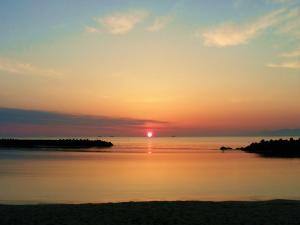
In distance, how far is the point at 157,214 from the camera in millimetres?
14625

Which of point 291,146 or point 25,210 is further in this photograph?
point 291,146

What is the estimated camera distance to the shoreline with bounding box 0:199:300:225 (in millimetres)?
13562

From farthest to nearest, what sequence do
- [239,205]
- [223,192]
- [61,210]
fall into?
[223,192], [239,205], [61,210]

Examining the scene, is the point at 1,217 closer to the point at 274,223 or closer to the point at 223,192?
the point at 274,223

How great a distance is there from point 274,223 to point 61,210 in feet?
24.5

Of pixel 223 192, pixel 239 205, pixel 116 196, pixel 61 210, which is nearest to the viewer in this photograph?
pixel 61 210

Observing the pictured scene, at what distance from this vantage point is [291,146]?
227ft

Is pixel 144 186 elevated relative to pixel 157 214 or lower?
lower

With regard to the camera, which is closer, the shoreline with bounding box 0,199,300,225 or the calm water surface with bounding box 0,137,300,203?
the shoreline with bounding box 0,199,300,225

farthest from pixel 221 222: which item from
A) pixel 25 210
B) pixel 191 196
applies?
pixel 191 196

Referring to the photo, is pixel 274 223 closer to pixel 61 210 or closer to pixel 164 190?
pixel 61 210

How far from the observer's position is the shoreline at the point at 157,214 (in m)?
13.6

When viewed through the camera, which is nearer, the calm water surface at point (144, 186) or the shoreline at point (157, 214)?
the shoreline at point (157, 214)

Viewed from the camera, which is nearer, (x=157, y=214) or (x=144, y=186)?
(x=157, y=214)
